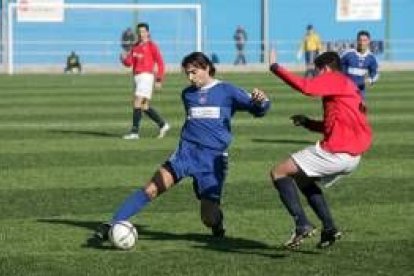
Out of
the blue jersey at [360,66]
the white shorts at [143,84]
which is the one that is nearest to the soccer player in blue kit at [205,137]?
the blue jersey at [360,66]

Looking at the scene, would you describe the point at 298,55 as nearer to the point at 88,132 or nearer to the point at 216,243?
the point at 88,132

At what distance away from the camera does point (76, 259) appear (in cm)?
925

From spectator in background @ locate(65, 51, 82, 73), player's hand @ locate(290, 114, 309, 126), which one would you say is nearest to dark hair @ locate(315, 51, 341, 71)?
player's hand @ locate(290, 114, 309, 126)

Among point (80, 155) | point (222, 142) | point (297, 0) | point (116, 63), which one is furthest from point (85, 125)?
point (297, 0)

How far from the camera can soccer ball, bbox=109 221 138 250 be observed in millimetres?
9648

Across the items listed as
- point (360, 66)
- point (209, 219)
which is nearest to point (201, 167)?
point (209, 219)

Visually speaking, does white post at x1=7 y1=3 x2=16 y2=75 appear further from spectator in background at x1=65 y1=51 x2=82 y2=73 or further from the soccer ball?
the soccer ball

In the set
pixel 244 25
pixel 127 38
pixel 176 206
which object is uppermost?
pixel 244 25

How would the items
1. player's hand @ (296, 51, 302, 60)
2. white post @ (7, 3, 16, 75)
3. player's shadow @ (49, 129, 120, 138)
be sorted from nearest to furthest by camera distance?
player's shadow @ (49, 129, 120, 138), white post @ (7, 3, 16, 75), player's hand @ (296, 51, 302, 60)

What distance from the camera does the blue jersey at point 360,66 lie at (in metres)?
18.6

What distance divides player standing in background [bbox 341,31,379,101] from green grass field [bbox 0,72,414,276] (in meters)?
1.07

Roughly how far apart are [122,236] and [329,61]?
85.9 inches

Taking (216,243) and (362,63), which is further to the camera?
(362,63)

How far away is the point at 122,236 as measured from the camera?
31.7ft
